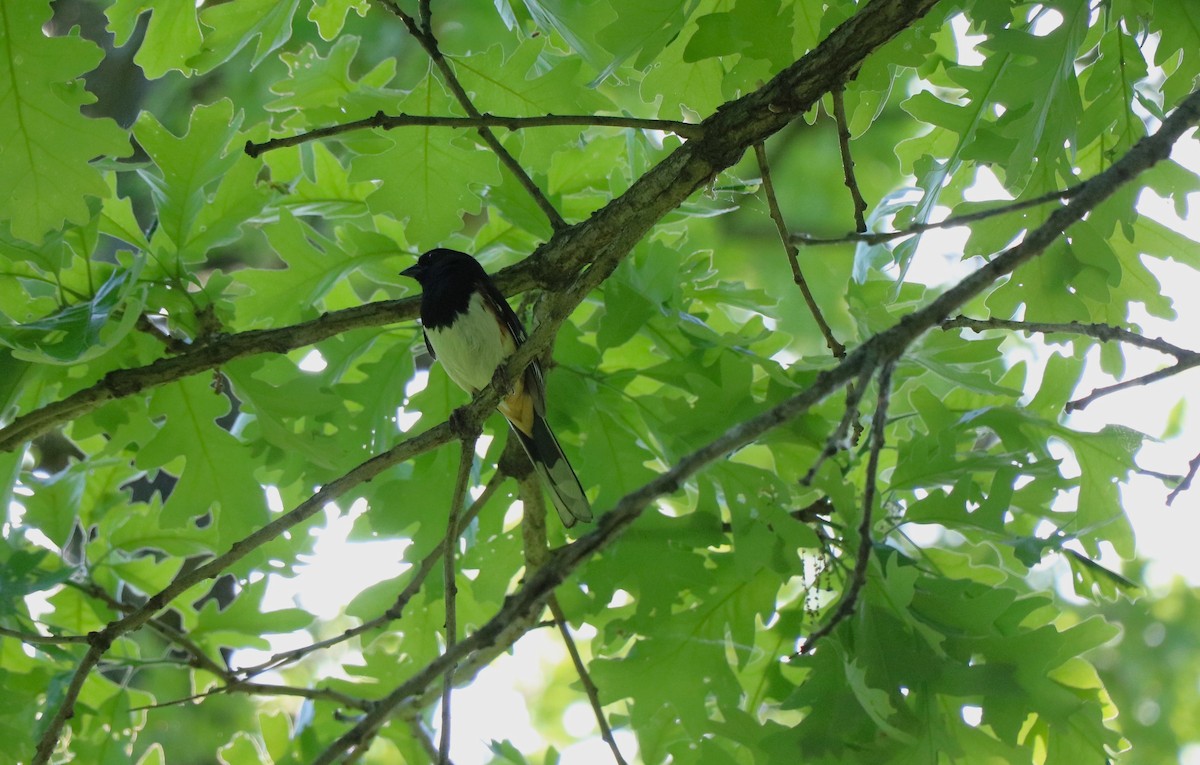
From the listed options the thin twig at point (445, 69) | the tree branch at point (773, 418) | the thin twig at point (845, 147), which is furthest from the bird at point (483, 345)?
the tree branch at point (773, 418)

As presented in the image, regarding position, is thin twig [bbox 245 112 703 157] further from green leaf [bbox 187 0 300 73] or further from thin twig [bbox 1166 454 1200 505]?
thin twig [bbox 1166 454 1200 505]

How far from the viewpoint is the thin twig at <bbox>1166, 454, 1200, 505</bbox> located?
6.31ft

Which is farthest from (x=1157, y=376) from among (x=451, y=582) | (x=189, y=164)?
(x=189, y=164)

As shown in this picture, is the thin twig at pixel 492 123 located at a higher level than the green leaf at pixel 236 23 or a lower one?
lower

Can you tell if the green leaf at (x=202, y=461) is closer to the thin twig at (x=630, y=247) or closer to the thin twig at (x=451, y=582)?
the thin twig at (x=630, y=247)

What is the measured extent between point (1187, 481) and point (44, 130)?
248 centimetres

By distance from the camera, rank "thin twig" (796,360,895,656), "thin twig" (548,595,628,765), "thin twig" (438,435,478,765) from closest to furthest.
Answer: "thin twig" (796,360,895,656), "thin twig" (438,435,478,765), "thin twig" (548,595,628,765)

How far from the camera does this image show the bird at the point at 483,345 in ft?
9.70

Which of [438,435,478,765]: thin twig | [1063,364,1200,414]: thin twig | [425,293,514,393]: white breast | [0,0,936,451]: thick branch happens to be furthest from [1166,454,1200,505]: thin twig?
[425,293,514,393]: white breast

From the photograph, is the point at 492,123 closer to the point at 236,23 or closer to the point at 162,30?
the point at 236,23

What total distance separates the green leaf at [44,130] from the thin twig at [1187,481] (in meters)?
2.30

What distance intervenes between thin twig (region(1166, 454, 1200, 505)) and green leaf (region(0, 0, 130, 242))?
2.30 m

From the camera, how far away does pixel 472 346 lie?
11.1 ft

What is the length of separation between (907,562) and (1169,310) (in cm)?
99
